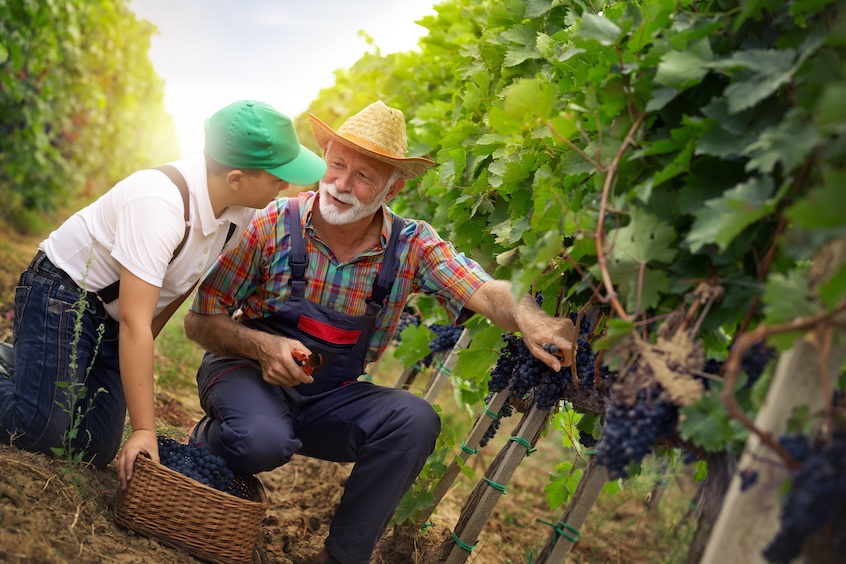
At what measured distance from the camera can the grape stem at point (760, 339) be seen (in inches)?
63.1

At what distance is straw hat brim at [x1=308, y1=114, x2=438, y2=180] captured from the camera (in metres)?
3.40

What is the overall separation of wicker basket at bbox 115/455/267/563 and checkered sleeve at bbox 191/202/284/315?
822 millimetres

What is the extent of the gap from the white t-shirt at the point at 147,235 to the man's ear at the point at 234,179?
0.27ft

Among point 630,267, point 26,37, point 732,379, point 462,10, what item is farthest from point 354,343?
point 26,37

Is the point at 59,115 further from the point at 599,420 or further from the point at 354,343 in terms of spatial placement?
the point at 599,420

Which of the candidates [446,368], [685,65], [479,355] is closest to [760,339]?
[685,65]

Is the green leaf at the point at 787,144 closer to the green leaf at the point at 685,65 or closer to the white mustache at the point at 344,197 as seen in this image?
the green leaf at the point at 685,65

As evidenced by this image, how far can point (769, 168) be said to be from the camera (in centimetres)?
172

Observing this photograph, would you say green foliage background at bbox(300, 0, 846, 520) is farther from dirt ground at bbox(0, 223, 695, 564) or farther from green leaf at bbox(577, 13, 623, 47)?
dirt ground at bbox(0, 223, 695, 564)

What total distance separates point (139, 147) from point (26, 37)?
256 inches

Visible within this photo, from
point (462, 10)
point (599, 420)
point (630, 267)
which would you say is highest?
point (462, 10)

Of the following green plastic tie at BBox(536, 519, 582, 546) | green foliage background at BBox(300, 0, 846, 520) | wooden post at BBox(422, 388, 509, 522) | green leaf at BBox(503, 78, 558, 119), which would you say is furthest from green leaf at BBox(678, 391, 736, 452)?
wooden post at BBox(422, 388, 509, 522)

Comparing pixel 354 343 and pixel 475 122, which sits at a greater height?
pixel 475 122

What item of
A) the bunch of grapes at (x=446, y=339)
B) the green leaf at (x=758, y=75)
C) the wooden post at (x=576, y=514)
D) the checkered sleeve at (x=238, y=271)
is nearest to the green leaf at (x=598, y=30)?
the green leaf at (x=758, y=75)
